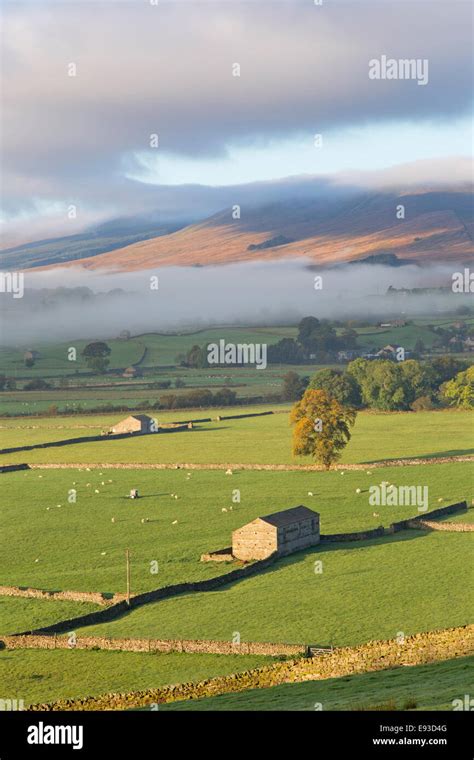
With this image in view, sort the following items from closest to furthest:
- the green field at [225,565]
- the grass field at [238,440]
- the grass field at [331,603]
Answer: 1. the green field at [225,565]
2. the grass field at [331,603]
3. the grass field at [238,440]

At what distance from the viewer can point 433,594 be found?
53.0 meters

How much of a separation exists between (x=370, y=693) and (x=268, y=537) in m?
25.8

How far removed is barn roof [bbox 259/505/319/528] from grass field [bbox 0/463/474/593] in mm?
3761

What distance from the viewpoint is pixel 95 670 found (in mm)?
44438

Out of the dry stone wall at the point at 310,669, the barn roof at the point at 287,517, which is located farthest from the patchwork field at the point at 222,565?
the barn roof at the point at 287,517

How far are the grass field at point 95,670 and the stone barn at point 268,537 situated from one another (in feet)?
52.5

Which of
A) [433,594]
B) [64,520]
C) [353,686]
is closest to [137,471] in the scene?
[64,520]

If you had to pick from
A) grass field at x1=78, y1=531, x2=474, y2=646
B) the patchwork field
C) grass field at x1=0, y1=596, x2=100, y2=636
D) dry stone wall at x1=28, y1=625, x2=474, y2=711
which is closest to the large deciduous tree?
the patchwork field

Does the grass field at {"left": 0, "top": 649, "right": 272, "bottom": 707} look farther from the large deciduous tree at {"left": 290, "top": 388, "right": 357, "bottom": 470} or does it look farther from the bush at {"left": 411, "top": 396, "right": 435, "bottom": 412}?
the bush at {"left": 411, "top": 396, "right": 435, "bottom": 412}

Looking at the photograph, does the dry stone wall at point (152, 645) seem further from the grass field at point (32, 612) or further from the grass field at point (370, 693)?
the grass field at point (370, 693)

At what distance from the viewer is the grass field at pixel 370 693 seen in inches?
1336

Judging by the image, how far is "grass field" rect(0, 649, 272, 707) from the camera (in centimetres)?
4200

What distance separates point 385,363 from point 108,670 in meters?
102
